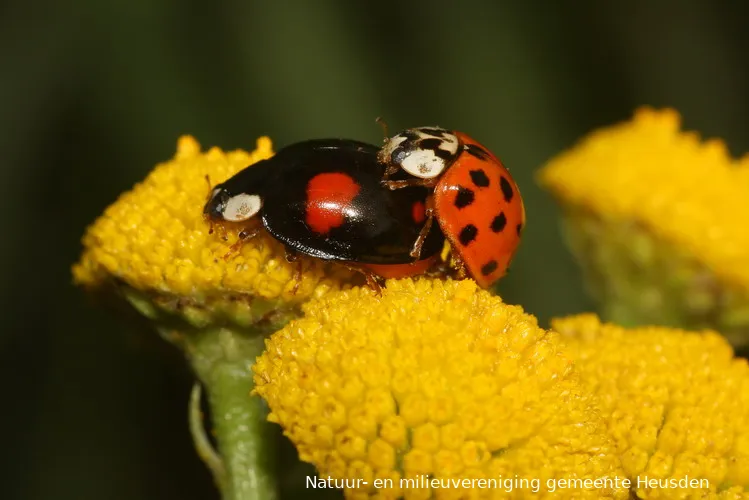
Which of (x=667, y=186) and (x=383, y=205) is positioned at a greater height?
(x=667, y=186)

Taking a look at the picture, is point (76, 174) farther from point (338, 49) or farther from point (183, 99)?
point (338, 49)

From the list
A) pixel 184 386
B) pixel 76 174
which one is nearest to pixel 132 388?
pixel 184 386

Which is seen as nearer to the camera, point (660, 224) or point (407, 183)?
point (407, 183)

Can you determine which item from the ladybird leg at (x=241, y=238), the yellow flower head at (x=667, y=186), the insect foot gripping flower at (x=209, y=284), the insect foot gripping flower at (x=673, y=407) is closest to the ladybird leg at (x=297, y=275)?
the insect foot gripping flower at (x=209, y=284)

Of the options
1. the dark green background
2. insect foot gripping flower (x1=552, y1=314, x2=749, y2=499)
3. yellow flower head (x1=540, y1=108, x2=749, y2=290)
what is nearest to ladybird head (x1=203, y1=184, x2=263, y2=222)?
insect foot gripping flower (x1=552, y1=314, x2=749, y2=499)

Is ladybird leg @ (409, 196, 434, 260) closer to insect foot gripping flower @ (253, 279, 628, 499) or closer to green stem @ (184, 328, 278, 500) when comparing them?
insect foot gripping flower @ (253, 279, 628, 499)

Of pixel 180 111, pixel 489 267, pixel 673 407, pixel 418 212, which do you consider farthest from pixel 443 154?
pixel 180 111

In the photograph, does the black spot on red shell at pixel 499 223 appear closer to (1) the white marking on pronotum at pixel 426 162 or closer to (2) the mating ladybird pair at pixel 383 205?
(2) the mating ladybird pair at pixel 383 205

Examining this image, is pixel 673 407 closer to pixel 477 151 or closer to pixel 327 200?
pixel 477 151
